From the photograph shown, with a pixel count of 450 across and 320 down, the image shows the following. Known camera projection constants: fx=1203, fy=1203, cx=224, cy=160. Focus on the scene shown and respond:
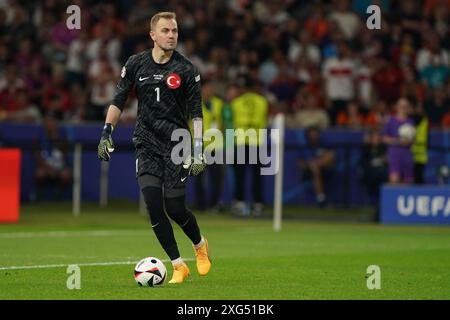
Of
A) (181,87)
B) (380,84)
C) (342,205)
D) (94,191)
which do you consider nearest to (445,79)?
(380,84)

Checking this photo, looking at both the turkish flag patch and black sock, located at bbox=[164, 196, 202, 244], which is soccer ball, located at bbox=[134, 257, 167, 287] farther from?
the turkish flag patch

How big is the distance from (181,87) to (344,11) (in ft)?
52.9

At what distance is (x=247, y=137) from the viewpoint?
23.9 m

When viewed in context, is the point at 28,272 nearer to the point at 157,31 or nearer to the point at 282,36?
the point at 157,31

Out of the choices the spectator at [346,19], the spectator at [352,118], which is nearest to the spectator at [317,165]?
the spectator at [352,118]

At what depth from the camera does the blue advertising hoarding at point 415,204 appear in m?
22.0

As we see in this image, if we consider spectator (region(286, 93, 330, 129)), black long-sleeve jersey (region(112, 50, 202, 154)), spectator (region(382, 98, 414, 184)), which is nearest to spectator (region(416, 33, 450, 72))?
spectator (region(286, 93, 330, 129))

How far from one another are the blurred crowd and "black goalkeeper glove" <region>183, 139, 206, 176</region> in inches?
510

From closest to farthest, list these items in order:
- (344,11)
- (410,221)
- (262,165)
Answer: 1. (410,221)
2. (262,165)
3. (344,11)

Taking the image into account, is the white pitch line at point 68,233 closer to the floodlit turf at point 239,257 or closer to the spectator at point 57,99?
the floodlit turf at point 239,257

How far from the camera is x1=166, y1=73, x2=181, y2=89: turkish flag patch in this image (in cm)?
1214

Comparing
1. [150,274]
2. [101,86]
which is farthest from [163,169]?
[101,86]

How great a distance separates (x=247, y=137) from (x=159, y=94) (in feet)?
38.5

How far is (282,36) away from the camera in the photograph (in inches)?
1106
